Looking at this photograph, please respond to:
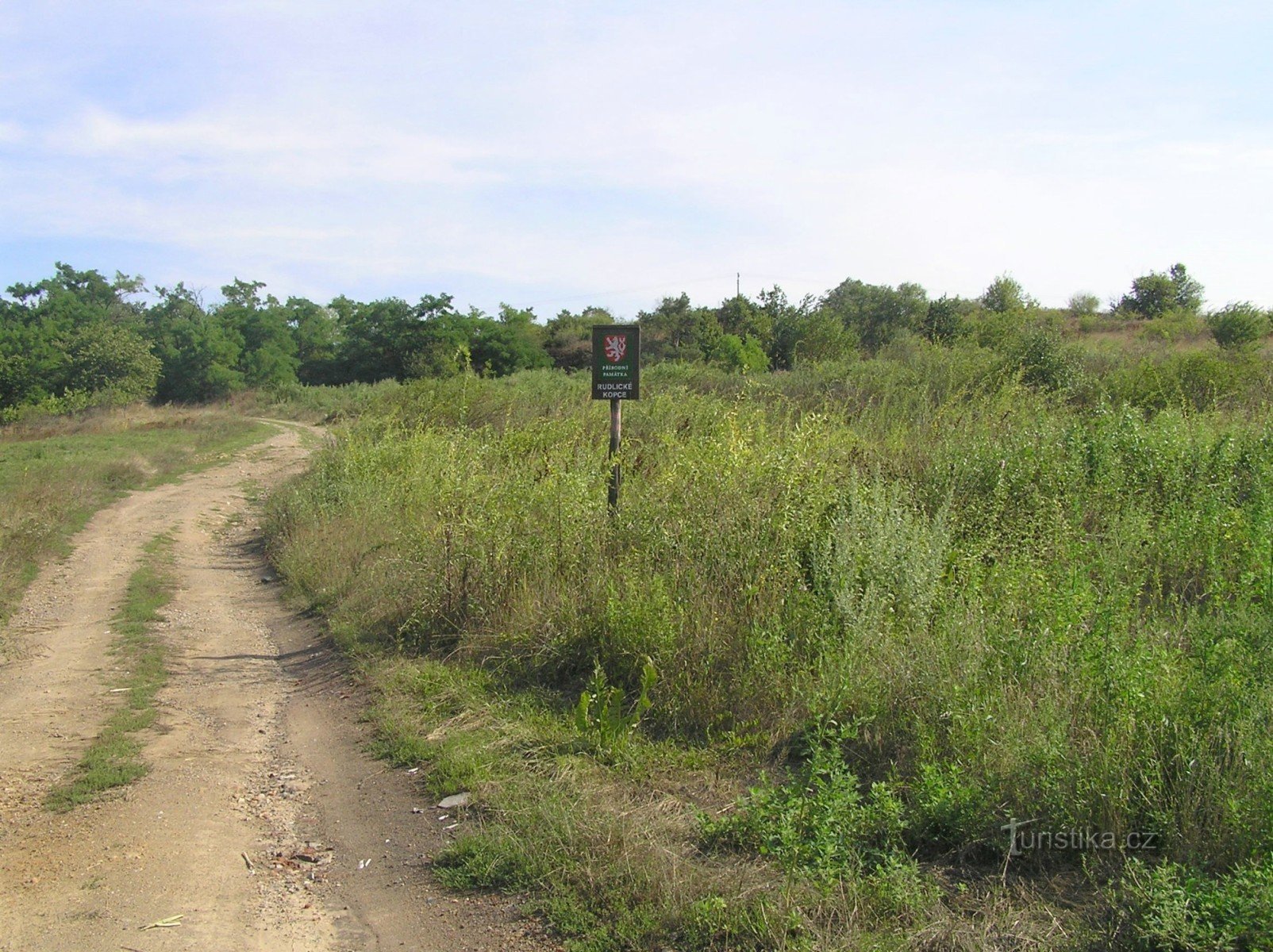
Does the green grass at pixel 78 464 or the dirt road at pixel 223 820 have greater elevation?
the green grass at pixel 78 464

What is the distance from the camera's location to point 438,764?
17.3ft

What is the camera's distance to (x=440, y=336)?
176 feet

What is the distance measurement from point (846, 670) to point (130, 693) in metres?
5.28

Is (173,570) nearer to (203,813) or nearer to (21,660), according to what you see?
(21,660)

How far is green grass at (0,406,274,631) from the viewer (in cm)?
1190

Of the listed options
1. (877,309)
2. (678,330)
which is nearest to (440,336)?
(678,330)

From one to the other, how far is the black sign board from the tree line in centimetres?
1267

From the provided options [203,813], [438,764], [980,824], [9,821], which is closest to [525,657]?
[438,764]

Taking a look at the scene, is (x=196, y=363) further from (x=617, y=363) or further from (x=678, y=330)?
(x=617, y=363)

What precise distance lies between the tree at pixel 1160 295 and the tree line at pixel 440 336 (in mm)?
59

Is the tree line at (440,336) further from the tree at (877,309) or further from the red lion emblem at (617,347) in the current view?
the red lion emblem at (617,347)

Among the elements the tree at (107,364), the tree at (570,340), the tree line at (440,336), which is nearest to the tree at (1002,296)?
the tree line at (440,336)

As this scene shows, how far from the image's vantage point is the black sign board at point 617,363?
7.71 meters

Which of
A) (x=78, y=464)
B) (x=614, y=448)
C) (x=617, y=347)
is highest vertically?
(x=617, y=347)
